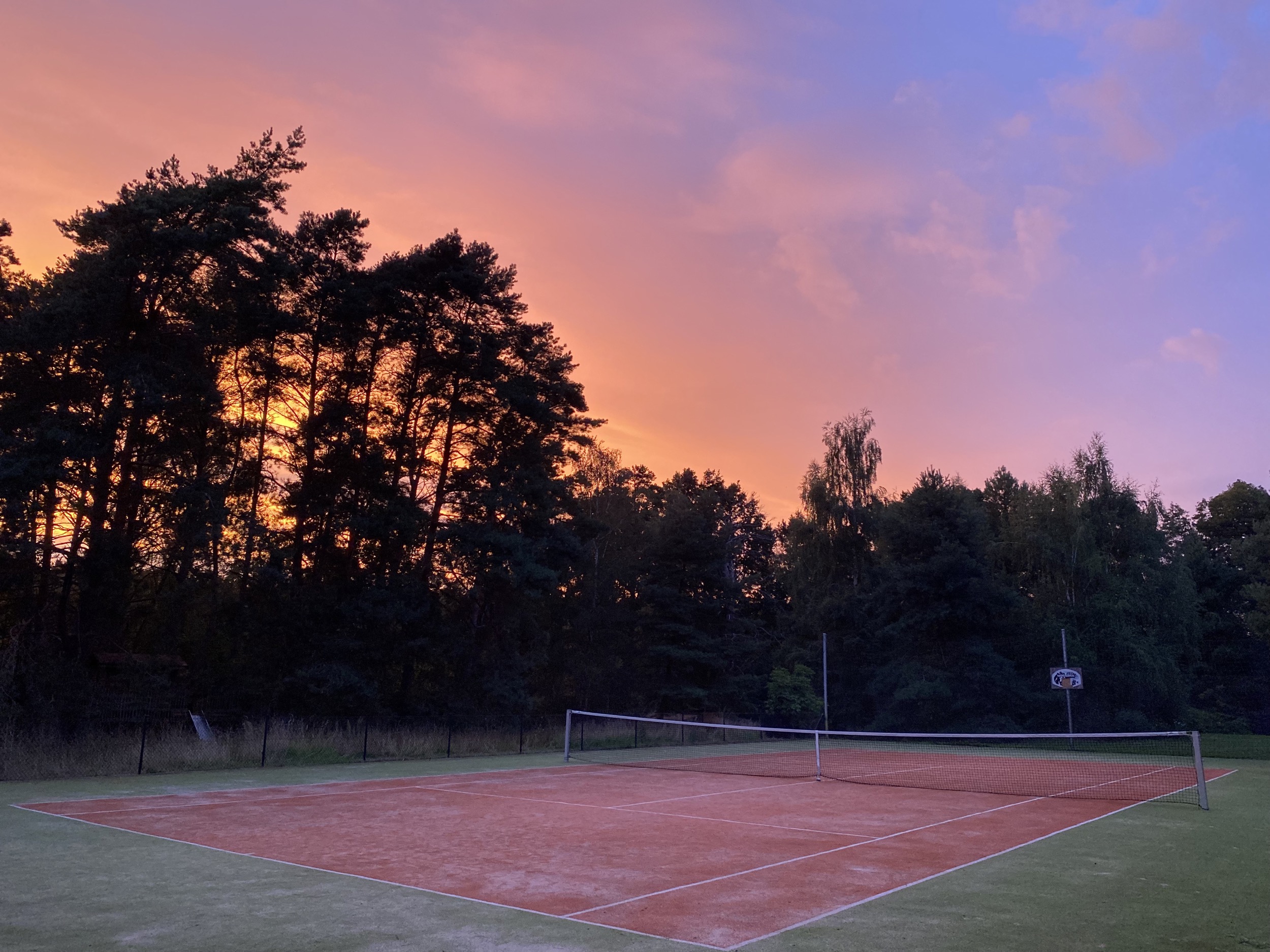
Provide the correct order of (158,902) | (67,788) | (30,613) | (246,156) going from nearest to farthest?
(158,902)
(67,788)
(30,613)
(246,156)

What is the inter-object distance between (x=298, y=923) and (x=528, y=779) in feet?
40.6

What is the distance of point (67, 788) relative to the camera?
584 inches

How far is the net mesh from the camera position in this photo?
61.1 feet

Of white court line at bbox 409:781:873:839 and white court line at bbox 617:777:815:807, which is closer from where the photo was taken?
white court line at bbox 409:781:873:839

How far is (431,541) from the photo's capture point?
3209 centimetres

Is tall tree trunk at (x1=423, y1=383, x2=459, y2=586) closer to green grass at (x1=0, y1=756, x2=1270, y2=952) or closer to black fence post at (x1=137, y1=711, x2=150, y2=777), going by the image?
black fence post at (x1=137, y1=711, x2=150, y2=777)

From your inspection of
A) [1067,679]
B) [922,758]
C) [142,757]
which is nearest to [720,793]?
[142,757]

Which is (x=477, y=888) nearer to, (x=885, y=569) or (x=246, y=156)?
(x=246, y=156)

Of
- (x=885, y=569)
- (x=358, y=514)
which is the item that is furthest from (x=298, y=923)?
(x=885, y=569)

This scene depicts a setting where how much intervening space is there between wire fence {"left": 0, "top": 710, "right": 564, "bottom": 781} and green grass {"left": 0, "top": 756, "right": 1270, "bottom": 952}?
23.8 feet

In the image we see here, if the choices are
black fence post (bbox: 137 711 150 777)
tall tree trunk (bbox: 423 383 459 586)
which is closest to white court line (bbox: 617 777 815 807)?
black fence post (bbox: 137 711 150 777)

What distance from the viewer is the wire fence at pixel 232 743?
17.2 m

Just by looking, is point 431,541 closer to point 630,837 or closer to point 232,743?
point 232,743

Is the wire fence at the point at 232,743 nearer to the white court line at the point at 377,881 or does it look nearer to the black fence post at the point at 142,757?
the black fence post at the point at 142,757
